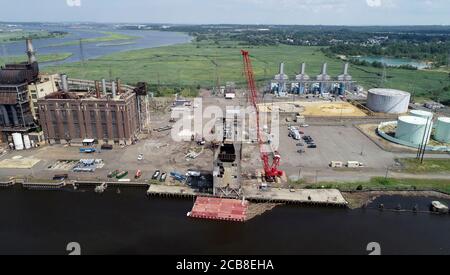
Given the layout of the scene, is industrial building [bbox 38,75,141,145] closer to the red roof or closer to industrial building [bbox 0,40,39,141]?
industrial building [bbox 0,40,39,141]

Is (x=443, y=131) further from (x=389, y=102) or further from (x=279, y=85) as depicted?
(x=279, y=85)

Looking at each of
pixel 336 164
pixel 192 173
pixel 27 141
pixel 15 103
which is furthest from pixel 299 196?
pixel 15 103

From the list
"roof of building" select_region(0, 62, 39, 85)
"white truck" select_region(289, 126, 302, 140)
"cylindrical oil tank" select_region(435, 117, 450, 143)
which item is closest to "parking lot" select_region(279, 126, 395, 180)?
"white truck" select_region(289, 126, 302, 140)

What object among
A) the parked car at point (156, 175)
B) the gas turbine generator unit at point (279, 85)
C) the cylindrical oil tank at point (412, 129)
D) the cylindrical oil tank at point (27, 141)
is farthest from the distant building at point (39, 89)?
the cylindrical oil tank at point (412, 129)

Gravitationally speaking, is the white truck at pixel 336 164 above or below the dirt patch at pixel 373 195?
above

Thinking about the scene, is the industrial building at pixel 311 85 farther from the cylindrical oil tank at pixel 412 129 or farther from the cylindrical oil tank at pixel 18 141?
the cylindrical oil tank at pixel 18 141
